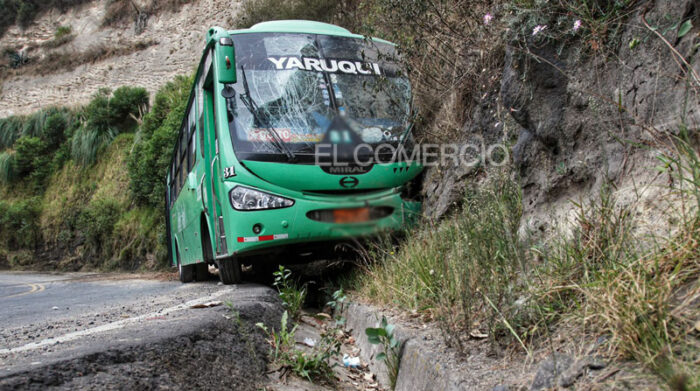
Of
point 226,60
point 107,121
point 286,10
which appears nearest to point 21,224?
point 107,121

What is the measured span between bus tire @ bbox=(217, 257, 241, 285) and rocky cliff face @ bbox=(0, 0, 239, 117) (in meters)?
23.9

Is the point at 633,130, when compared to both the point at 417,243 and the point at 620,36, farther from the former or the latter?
the point at 417,243

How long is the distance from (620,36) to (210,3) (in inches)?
1149

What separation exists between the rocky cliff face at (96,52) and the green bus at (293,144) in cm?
2366

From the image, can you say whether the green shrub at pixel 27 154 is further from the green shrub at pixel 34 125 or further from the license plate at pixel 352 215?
the license plate at pixel 352 215

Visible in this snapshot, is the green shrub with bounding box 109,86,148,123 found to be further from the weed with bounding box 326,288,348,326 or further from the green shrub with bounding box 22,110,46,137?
the weed with bounding box 326,288,348,326

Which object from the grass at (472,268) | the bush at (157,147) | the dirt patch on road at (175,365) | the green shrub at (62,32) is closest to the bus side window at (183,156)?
the dirt patch on road at (175,365)

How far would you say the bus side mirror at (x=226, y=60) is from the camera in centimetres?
305

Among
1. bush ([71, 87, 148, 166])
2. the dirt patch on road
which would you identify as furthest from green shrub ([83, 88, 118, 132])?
the dirt patch on road

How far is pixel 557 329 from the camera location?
2.48m

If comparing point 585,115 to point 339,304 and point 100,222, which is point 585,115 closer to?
point 339,304

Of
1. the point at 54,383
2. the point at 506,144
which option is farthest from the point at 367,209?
the point at 506,144

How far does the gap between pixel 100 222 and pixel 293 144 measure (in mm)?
24102

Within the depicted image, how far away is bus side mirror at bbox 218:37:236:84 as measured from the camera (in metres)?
3.05
